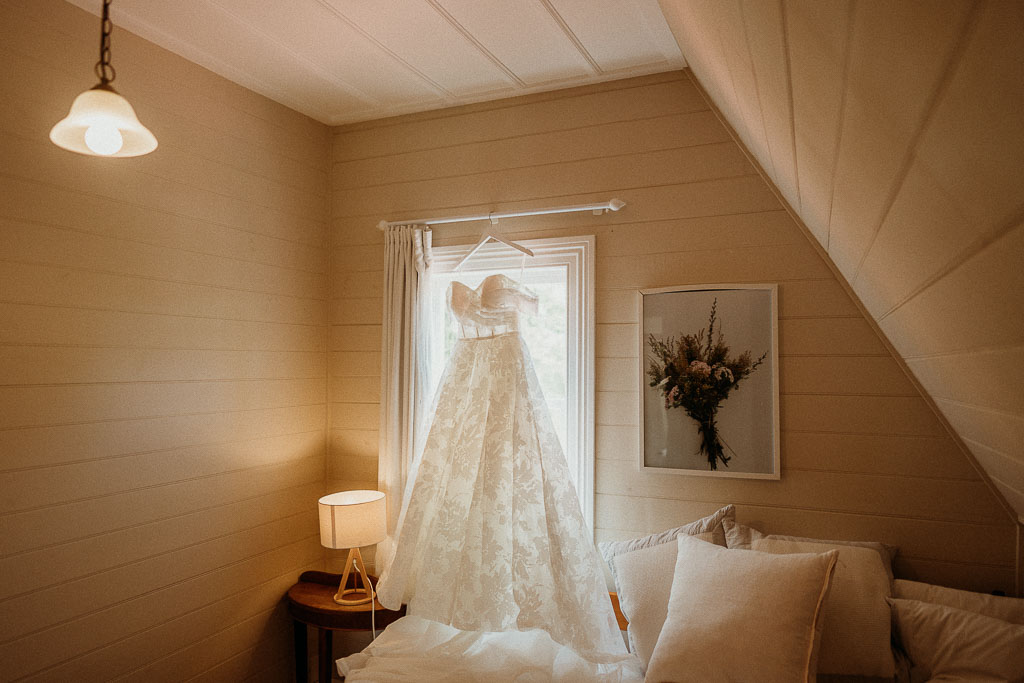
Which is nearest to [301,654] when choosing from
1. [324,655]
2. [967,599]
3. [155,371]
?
[324,655]

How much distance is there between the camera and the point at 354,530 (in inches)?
110

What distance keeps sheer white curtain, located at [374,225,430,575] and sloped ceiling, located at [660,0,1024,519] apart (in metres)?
1.74

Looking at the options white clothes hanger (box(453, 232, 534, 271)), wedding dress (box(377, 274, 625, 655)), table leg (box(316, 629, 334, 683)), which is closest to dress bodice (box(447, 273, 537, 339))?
wedding dress (box(377, 274, 625, 655))

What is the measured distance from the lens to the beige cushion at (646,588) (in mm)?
2139

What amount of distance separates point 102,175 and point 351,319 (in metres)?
1.29

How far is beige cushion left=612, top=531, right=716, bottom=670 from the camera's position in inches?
84.2

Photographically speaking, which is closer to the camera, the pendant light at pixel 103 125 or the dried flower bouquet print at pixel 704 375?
the pendant light at pixel 103 125

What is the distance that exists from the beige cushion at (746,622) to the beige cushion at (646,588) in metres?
0.16

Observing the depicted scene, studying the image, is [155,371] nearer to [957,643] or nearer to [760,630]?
[760,630]

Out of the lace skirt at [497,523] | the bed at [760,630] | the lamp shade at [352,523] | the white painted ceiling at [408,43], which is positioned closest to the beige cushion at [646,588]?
the bed at [760,630]

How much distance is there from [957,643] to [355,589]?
2.25 m

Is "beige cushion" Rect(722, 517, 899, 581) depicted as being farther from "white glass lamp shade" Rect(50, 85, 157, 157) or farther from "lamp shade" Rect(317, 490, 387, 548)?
→ "white glass lamp shade" Rect(50, 85, 157, 157)

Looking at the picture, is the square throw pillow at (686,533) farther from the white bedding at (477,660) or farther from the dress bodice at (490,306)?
the dress bodice at (490,306)

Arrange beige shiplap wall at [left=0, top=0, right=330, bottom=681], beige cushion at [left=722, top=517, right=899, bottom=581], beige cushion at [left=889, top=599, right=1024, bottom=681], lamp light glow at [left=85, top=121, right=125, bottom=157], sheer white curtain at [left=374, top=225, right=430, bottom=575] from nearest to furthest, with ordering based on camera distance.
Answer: lamp light glow at [left=85, top=121, right=125, bottom=157] < beige cushion at [left=889, top=599, right=1024, bottom=681] < beige shiplap wall at [left=0, top=0, right=330, bottom=681] < beige cushion at [left=722, top=517, right=899, bottom=581] < sheer white curtain at [left=374, top=225, right=430, bottom=575]
